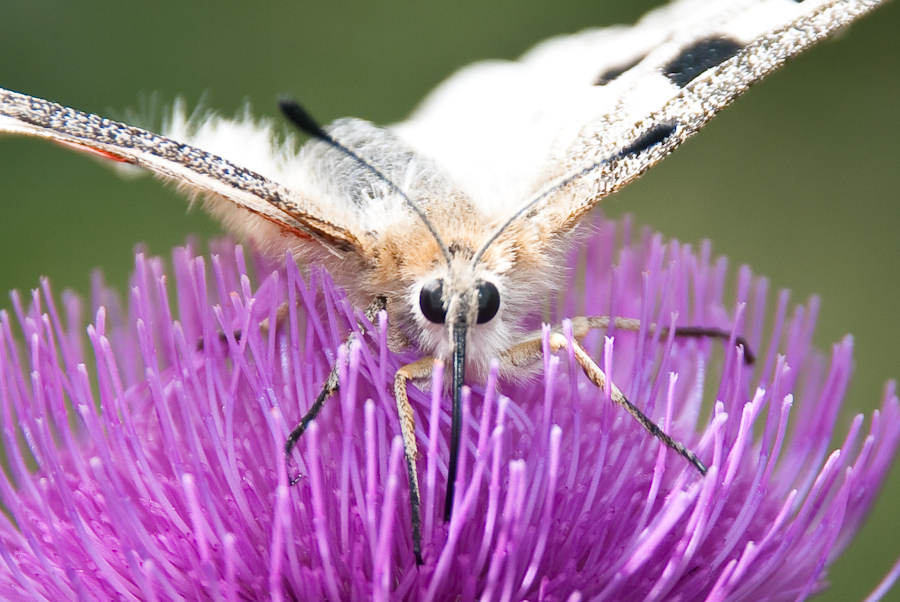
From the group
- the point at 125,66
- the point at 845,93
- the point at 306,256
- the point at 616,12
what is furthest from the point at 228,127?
the point at 845,93

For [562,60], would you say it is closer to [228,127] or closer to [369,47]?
[228,127]

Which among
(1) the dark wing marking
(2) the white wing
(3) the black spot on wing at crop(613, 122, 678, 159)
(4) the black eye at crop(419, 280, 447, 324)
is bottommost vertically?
(4) the black eye at crop(419, 280, 447, 324)

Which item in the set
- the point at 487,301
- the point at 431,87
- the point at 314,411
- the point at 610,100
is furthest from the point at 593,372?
the point at 431,87

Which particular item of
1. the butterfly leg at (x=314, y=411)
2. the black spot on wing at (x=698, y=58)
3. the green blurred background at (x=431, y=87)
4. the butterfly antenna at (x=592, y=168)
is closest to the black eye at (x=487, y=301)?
the butterfly antenna at (x=592, y=168)

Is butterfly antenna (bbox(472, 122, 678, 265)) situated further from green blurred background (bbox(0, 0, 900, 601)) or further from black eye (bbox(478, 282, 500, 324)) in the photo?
green blurred background (bbox(0, 0, 900, 601))

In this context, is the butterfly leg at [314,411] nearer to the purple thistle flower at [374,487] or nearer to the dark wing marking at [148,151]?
the purple thistle flower at [374,487]

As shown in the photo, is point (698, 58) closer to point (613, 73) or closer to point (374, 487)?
point (613, 73)

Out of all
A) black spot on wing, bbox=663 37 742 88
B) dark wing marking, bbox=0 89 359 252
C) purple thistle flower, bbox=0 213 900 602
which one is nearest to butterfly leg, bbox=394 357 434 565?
purple thistle flower, bbox=0 213 900 602
